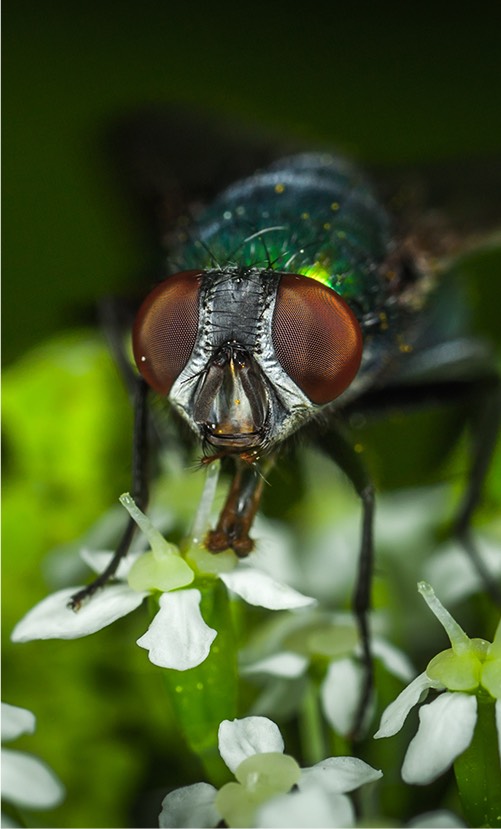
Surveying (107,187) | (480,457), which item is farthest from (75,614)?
(107,187)

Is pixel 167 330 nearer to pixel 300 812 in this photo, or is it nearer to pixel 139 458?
pixel 139 458

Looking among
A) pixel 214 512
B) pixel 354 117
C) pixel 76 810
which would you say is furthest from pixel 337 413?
pixel 354 117

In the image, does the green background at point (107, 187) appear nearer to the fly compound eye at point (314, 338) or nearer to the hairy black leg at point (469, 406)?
the hairy black leg at point (469, 406)

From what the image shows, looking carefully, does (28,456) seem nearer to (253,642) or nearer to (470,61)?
(253,642)

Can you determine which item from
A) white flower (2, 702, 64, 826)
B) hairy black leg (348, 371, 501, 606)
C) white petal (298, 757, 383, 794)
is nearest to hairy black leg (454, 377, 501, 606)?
hairy black leg (348, 371, 501, 606)

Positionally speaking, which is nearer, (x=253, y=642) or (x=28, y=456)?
(x=253, y=642)
